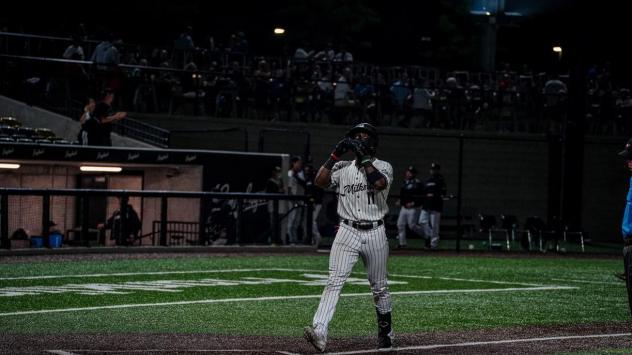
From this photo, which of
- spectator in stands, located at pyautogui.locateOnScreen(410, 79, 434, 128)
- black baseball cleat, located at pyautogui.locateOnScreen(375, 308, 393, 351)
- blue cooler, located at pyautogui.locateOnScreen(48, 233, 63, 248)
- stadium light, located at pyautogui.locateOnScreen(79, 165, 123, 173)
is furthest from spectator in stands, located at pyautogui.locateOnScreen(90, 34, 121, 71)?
black baseball cleat, located at pyautogui.locateOnScreen(375, 308, 393, 351)

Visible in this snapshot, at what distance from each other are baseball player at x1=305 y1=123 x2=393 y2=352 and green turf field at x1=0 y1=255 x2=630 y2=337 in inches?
49.3

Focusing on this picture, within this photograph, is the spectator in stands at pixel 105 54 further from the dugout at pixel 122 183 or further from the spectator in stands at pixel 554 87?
the spectator in stands at pixel 554 87

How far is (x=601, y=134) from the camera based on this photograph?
33344 millimetres

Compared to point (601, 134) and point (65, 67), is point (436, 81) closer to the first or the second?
point (601, 134)

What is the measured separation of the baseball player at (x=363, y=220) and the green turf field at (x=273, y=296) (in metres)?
1.25

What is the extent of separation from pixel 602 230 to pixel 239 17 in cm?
1653

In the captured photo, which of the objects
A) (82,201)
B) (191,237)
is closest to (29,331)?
(82,201)

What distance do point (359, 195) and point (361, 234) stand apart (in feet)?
1.15

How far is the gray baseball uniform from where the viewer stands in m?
10.2

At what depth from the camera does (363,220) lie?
10.3 metres

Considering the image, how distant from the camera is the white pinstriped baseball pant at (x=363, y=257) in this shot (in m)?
10.2

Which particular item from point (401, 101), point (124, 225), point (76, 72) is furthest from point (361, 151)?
point (401, 101)

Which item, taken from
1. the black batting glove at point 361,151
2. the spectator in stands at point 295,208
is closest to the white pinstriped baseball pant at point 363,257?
the black batting glove at point 361,151

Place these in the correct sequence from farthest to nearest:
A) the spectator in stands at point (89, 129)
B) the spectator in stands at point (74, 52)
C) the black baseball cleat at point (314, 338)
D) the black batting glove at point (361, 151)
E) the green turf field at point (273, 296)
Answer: the spectator in stands at point (74, 52), the spectator in stands at point (89, 129), the green turf field at point (273, 296), the black batting glove at point (361, 151), the black baseball cleat at point (314, 338)
